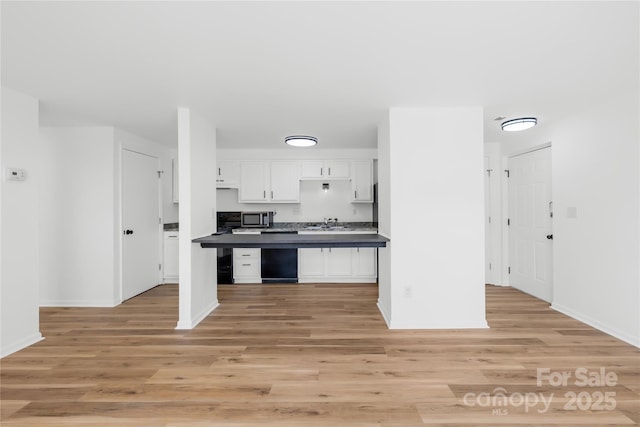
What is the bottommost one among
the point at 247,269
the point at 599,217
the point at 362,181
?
the point at 247,269

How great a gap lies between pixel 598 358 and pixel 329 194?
4190 millimetres

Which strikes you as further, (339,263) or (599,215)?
(339,263)

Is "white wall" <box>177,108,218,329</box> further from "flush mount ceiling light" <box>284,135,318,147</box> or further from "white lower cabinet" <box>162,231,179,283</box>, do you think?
"white lower cabinet" <box>162,231,179,283</box>

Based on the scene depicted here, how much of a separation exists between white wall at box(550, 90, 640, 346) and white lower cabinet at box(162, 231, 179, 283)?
532 centimetres

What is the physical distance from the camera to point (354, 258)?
203 inches

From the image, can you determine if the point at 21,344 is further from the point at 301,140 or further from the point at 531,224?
the point at 531,224

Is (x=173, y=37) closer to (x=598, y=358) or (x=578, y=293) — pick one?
(x=598, y=358)

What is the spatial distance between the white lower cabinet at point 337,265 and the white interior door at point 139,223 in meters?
2.29

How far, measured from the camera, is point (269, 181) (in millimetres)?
5469

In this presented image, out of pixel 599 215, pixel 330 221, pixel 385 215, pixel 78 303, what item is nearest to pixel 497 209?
pixel 599 215

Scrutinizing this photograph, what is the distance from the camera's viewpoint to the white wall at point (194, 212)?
10.5 feet

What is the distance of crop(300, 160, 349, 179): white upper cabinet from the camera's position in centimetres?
546

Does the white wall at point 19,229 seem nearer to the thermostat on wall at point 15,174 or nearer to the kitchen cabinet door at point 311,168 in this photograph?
the thermostat on wall at point 15,174

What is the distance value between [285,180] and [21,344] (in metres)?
3.81
